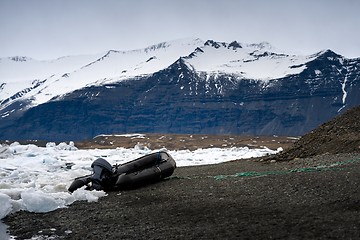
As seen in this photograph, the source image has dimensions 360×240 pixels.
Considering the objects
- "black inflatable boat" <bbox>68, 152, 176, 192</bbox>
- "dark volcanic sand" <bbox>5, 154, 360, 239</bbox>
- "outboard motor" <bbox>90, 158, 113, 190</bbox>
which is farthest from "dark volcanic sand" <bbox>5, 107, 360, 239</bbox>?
"outboard motor" <bbox>90, 158, 113, 190</bbox>

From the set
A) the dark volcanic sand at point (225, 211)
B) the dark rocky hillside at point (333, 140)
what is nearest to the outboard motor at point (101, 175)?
the dark volcanic sand at point (225, 211)

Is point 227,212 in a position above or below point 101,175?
below

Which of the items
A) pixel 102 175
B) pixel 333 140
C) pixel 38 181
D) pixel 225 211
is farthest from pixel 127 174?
pixel 333 140

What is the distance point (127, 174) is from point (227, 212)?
6.27 meters

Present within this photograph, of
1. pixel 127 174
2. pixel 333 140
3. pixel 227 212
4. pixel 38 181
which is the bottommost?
pixel 38 181

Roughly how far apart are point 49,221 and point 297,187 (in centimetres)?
612

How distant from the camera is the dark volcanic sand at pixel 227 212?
8.46m

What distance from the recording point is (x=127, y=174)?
51.8 ft

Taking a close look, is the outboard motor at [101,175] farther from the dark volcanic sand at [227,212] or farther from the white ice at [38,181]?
the dark volcanic sand at [227,212]

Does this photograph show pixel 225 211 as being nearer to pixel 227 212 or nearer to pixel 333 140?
pixel 227 212

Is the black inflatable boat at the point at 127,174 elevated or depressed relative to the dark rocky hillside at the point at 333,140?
depressed

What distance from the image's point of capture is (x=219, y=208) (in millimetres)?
10672

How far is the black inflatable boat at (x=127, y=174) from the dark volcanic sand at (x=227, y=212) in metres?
1.04

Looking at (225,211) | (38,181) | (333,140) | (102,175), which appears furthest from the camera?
(333,140)
